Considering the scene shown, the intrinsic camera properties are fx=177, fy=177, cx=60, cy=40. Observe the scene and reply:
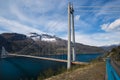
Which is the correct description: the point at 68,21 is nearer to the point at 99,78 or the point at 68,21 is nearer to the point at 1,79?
the point at 1,79

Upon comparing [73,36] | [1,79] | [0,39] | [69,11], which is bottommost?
[1,79]

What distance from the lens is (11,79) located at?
32531 mm

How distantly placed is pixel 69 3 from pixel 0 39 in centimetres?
17177

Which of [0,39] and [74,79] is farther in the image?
[0,39]

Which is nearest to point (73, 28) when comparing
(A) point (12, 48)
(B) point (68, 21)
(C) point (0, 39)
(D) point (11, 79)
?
(B) point (68, 21)

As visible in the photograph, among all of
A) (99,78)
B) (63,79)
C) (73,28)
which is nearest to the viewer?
(99,78)

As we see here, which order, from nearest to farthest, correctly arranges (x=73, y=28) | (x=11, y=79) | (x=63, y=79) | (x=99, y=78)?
(x=99, y=78) → (x=63, y=79) → (x=11, y=79) → (x=73, y=28)

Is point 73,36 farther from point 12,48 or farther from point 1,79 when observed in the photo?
point 12,48

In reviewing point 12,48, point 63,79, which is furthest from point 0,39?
point 63,79

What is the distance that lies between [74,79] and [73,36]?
35451 mm

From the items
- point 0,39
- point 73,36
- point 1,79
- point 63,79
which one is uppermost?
point 0,39

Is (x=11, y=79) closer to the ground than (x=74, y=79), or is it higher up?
closer to the ground

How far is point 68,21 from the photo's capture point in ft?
123

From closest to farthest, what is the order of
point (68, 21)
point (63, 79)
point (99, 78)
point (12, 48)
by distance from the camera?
point (99, 78) < point (63, 79) < point (68, 21) < point (12, 48)
